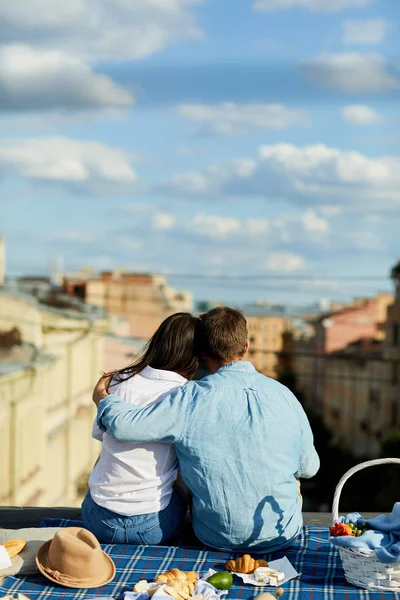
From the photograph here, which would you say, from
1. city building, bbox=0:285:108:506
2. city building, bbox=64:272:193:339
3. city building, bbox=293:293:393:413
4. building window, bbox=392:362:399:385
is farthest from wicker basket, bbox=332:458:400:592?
city building, bbox=64:272:193:339

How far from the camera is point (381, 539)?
2.67m

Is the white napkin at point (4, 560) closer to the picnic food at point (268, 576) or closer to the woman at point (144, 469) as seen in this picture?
the woman at point (144, 469)

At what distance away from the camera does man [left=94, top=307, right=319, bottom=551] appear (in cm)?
288

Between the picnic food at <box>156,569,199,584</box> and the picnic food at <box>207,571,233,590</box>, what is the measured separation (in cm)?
4

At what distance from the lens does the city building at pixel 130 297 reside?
123 ft

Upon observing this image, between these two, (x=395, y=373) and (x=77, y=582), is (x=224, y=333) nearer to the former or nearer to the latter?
(x=77, y=582)

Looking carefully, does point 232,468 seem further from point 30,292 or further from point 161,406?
point 30,292

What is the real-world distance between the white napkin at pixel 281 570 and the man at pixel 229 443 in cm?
10

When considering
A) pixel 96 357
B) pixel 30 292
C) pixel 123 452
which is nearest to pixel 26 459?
pixel 96 357

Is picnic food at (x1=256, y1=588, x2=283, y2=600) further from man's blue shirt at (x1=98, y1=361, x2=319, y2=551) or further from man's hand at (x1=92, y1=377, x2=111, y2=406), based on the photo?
man's hand at (x1=92, y1=377, x2=111, y2=406)

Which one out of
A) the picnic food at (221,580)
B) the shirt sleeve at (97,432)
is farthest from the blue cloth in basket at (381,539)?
the shirt sleeve at (97,432)

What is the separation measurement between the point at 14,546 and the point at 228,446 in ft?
2.21

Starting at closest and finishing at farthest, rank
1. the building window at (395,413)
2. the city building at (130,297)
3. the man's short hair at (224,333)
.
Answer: the man's short hair at (224,333) → the building window at (395,413) → the city building at (130,297)

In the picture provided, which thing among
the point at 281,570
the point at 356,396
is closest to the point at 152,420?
the point at 281,570
